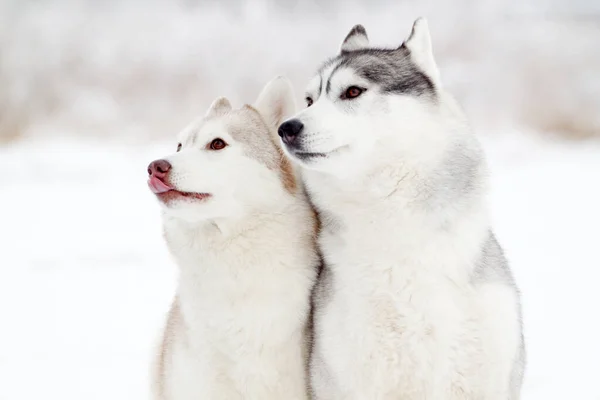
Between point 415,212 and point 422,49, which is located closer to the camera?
point 415,212

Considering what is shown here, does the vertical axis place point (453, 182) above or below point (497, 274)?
above

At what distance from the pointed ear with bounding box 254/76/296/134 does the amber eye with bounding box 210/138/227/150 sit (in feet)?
0.72

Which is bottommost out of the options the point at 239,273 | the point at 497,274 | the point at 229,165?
the point at 497,274

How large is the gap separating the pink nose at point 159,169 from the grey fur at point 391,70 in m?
0.52

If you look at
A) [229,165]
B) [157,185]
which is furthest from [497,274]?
[157,185]

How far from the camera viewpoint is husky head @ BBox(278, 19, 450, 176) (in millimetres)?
1932

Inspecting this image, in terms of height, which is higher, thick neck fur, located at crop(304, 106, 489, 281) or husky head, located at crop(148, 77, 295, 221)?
husky head, located at crop(148, 77, 295, 221)

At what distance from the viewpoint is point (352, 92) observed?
6.68 feet

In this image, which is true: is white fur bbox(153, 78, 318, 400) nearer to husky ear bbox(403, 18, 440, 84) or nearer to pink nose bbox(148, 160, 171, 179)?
pink nose bbox(148, 160, 171, 179)

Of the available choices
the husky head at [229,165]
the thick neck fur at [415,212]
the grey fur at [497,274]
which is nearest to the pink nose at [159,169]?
the husky head at [229,165]

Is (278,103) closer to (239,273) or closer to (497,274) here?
(239,273)

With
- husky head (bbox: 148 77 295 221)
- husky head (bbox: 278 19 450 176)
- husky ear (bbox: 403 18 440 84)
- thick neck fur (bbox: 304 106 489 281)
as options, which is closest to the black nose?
husky head (bbox: 278 19 450 176)

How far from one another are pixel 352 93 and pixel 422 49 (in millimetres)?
280

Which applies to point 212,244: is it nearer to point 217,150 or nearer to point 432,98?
point 217,150
